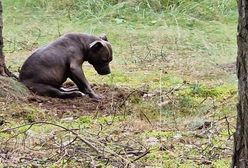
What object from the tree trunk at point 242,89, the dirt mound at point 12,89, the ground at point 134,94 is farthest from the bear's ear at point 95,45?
the tree trunk at point 242,89

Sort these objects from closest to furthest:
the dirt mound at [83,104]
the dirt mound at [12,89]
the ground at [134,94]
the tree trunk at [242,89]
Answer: the tree trunk at [242,89]
the ground at [134,94]
the dirt mound at [83,104]
the dirt mound at [12,89]

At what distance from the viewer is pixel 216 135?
5.64 metres

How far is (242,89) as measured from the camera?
3.51 m

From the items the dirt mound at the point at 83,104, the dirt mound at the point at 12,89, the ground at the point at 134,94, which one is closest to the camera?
the ground at the point at 134,94

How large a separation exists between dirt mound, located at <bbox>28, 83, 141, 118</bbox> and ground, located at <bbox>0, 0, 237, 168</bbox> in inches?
0.5

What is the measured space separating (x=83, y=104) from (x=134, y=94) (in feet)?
1.84

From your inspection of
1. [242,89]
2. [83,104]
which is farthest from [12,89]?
[242,89]

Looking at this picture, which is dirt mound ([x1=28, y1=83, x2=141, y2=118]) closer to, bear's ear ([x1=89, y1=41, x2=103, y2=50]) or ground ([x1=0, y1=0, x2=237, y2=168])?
ground ([x1=0, y1=0, x2=237, y2=168])

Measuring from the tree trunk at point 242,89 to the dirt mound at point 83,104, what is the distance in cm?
313

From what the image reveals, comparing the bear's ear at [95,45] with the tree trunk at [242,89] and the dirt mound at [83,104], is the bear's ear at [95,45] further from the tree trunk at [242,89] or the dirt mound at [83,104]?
the tree trunk at [242,89]

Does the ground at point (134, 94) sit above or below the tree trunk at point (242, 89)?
below

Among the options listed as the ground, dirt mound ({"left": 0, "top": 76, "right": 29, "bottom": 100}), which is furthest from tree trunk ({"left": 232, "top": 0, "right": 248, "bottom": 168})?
dirt mound ({"left": 0, "top": 76, "right": 29, "bottom": 100})

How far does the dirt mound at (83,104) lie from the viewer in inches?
270

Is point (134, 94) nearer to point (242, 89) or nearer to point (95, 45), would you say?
point (95, 45)
